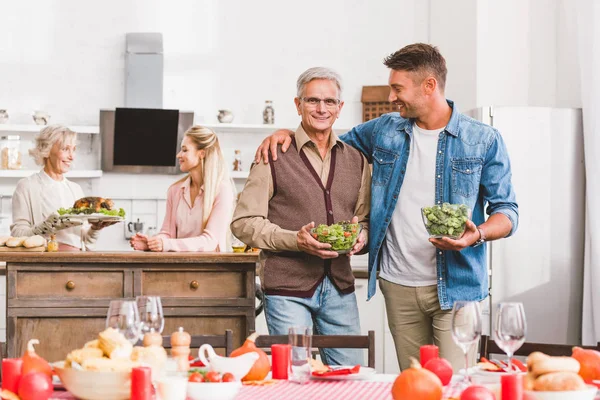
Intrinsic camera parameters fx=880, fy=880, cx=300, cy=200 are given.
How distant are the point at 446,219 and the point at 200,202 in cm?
173

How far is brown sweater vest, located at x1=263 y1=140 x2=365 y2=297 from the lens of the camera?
306 centimetres

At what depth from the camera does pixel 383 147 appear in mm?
3158

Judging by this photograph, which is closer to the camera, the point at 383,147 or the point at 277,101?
the point at 383,147

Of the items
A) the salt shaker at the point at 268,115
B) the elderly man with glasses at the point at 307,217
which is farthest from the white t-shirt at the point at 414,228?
the salt shaker at the point at 268,115

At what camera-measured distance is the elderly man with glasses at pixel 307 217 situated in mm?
3051

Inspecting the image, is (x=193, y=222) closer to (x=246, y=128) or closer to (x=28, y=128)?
(x=246, y=128)

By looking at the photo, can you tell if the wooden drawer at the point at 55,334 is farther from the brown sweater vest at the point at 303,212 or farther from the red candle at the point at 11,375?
the red candle at the point at 11,375

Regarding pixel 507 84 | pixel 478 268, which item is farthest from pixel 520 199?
pixel 478 268

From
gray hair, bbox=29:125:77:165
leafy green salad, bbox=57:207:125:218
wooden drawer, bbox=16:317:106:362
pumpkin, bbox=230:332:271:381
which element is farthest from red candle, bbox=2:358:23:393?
gray hair, bbox=29:125:77:165

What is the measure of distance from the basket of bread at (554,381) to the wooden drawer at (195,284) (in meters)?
2.17

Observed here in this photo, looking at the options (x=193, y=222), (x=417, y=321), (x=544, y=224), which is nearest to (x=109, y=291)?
(x=193, y=222)

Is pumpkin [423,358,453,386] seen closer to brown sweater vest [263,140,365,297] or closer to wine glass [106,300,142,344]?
wine glass [106,300,142,344]

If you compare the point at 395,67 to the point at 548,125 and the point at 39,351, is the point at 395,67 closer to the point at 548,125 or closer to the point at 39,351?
the point at 39,351

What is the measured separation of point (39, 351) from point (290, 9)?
4171 mm
